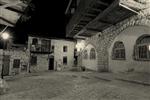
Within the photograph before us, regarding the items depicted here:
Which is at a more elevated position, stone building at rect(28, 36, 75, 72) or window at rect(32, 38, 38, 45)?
window at rect(32, 38, 38, 45)

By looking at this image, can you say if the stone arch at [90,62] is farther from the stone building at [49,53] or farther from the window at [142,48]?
the window at [142,48]

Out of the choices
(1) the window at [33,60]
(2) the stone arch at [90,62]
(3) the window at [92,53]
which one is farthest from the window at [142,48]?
(1) the window at [33,60]

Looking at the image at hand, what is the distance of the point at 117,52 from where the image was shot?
10906 mm

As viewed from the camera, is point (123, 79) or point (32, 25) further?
point (32, 25)

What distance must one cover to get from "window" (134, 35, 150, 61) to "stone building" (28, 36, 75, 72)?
543 inches

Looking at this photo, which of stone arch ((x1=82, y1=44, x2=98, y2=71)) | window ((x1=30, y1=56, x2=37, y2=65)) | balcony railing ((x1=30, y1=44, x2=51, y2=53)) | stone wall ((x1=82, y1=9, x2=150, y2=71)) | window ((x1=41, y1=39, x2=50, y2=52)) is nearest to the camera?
stone wall ((x1=82, y1=9, x2=150, y2=71))

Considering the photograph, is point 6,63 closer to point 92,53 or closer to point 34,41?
point 34,41

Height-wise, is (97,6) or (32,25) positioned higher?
(32,25)

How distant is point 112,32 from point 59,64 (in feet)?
39.3

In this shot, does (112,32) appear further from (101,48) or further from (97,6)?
(97,6)

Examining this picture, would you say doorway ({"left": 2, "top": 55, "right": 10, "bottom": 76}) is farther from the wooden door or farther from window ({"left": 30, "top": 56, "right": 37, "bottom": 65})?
window ({"left": 30, "top": 56, "right": 37, "bottom": 65})

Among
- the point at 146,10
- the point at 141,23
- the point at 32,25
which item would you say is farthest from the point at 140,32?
the point at 32,25

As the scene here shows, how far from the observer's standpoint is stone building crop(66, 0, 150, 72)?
7746 mm

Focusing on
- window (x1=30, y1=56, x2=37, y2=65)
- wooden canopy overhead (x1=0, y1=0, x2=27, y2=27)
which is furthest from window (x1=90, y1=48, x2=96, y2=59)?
wooden canopy overhead (x1=0, y1=0, x2=27, y2=27)
